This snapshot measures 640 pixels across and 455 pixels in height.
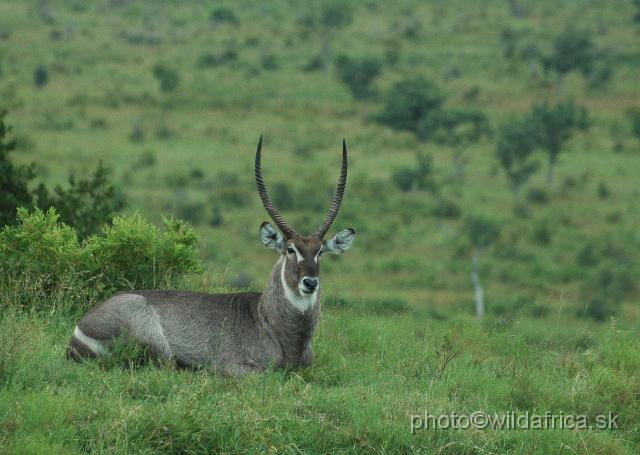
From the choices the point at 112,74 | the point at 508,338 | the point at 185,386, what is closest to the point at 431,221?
the point at 112,74

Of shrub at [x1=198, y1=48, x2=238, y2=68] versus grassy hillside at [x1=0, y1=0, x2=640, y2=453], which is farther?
shrub at [x1=198, y1=48, x2=238, y2=68]

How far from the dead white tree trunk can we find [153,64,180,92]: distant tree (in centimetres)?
2318

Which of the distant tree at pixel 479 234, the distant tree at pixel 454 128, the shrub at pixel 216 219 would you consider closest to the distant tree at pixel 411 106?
the distant tree at pixel 454 128

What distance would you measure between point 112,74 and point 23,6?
20.4 m

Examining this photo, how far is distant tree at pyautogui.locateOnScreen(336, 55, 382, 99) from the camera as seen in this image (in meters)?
55.4

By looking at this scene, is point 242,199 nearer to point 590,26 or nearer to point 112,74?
point 112,74

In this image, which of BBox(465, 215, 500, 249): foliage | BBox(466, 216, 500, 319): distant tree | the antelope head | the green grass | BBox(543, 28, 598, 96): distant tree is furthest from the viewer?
BBox(543, 28, 598, 96): distant tree

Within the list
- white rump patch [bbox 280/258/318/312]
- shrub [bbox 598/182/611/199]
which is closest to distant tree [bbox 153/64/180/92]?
shrub [bbox 598/182/611/199]

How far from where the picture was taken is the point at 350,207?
131ft

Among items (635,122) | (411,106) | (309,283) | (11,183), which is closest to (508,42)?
(411,106)

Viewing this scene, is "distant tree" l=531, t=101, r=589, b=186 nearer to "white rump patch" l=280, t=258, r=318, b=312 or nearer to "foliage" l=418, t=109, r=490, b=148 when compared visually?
"foliage" l=418, t=109, r=490, b=148

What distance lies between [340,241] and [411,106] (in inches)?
1647

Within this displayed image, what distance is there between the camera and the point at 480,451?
688 centimetres

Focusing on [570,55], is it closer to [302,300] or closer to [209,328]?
[302,300]
